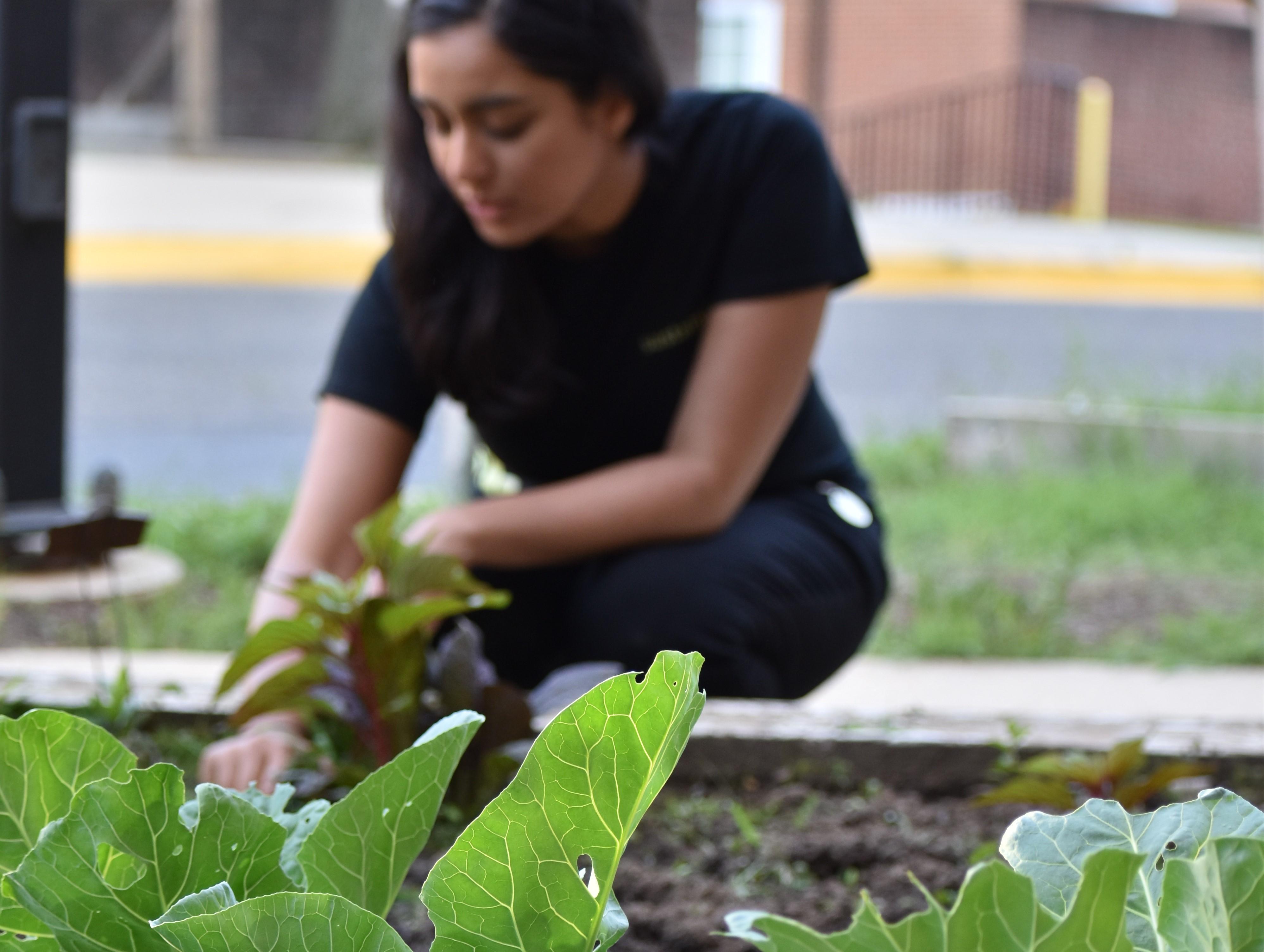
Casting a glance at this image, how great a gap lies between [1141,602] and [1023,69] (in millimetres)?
15968

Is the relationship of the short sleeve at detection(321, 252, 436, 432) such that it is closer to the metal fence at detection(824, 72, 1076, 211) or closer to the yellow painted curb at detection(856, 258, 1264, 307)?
the yellow painted curb at detection(856, 258, 1264, 307)

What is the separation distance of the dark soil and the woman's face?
2.43 feet

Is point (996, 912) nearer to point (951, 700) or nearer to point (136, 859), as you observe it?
point (136, 859)

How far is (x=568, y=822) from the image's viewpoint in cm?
43

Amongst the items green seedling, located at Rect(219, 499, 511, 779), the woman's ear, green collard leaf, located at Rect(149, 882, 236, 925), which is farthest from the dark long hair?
green collard leaf, located at Rect(149, 882, 236, 925)

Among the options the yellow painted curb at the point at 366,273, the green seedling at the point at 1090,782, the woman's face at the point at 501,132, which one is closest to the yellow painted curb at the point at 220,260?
the yellow painted curb at the point at 366,273

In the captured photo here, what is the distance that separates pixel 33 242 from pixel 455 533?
1985 mm

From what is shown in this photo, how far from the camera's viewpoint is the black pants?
5.87 feet

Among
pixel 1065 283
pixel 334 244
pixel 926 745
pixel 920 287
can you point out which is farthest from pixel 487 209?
pixel 1065 283

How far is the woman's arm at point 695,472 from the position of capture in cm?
177

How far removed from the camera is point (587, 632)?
6.09 feet

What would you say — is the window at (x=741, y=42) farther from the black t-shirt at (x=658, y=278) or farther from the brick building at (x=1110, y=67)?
the black t-shirt at (x=658, y=278)

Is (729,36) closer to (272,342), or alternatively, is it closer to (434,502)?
(272,342)

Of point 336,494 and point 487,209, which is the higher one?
point 487,209
